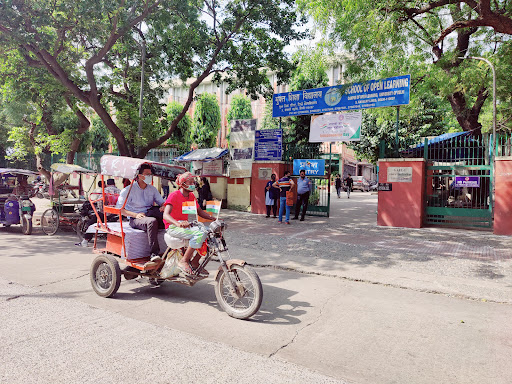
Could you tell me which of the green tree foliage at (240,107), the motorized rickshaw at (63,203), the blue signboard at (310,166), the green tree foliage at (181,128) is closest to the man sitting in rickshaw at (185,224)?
the motorized rickshaw at (63,203)

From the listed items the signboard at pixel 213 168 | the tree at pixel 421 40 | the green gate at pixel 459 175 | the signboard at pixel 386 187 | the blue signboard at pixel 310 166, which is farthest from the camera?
the signboard at pixel 213 168

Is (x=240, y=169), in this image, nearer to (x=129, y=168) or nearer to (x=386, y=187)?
(x=386, y=187)

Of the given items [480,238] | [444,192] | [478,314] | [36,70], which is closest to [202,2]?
[36,70]

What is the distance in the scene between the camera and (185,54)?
15.4m

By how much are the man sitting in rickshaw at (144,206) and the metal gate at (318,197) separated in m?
9.17

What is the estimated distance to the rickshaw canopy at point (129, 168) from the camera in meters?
5.33

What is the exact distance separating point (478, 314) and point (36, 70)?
16.1 m

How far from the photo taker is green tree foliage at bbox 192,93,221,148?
36531 mm

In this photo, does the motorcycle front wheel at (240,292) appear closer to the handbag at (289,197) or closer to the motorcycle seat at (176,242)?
the motorcycle seat at (176,242)

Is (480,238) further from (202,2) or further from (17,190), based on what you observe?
(17,190)

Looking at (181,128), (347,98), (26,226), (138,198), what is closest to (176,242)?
(138,198)

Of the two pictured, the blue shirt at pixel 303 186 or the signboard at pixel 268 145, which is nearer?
the blue shirt at pixel 303 186

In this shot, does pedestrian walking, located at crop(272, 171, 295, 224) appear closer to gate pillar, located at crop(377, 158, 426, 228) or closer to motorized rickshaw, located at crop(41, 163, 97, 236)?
gate pillar, located at crop(377, 158, 426, 228)

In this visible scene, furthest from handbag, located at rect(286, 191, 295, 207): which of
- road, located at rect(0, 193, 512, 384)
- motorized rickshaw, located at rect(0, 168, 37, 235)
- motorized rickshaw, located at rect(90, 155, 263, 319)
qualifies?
motorized rickshaw, located at rect(0, 168, 37, 235)
